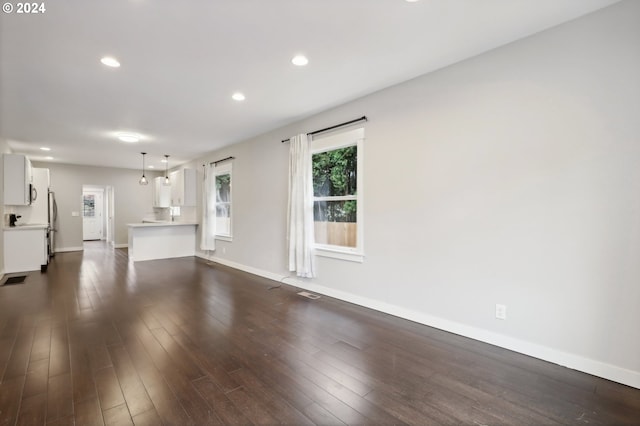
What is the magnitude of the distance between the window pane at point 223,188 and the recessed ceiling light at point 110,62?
12.6 feet

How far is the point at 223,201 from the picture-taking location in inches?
273

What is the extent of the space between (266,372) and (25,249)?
655cm

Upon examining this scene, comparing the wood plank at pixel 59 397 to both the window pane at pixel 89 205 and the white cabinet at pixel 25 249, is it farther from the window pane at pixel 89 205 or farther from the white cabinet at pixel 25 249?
the window pane at pixel 89 205

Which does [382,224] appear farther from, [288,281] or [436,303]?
[288,281]

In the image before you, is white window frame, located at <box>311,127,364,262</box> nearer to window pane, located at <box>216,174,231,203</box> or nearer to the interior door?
window pane, located at <box>216,174,231,203</box>

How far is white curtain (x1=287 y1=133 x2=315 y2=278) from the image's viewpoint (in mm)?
4316

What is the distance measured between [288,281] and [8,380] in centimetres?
324

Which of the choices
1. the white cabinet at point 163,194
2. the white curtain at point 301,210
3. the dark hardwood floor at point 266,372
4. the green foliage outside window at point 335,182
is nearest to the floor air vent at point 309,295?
the white curtain at point 301,210

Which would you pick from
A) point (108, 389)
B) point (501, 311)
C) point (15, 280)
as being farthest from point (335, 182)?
point (15, 280)

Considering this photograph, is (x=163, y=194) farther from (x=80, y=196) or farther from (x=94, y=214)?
(x=94, y=214)

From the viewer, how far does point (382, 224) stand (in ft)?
11.4

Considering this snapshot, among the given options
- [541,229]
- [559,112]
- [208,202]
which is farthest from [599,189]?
[208,202]

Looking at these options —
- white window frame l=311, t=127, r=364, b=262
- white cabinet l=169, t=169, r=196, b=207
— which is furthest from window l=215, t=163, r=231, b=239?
white window frame l=311, t=127, r=364, b=262

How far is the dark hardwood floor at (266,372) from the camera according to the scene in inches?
68.6
